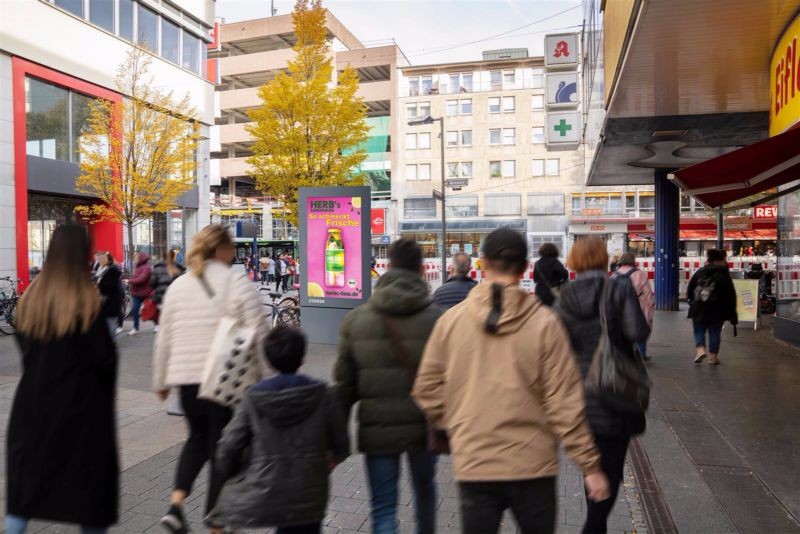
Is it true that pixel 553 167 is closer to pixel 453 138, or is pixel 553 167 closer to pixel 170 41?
pixel 453 138

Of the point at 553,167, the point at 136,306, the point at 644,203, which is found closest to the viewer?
the point at 136,306

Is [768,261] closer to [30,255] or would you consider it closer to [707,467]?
[707,467]

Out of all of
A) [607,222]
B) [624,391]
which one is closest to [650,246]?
[607,222]

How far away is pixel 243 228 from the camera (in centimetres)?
3334

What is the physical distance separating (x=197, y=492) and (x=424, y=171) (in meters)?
49.4

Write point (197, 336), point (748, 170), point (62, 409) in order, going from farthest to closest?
point (748, 170), point (197, 336), point (62, 409)

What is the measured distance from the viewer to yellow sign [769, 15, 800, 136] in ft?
19.2

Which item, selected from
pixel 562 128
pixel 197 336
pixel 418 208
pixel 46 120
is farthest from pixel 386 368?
pixel 418 208

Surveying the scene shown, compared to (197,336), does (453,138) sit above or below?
above

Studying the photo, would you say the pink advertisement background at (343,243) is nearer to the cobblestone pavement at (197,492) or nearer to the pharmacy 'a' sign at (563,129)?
the cobblestone pavement at (197,492)

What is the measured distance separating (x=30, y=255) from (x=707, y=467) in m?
19.1

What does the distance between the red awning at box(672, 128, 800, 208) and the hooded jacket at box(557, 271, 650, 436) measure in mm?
4036

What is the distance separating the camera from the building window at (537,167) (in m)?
50.4

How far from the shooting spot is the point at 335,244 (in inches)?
421
